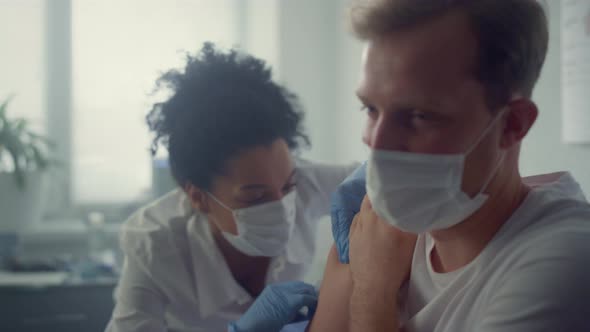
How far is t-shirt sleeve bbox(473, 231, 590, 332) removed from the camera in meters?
0.71

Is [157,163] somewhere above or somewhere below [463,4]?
below

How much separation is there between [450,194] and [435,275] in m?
0.17

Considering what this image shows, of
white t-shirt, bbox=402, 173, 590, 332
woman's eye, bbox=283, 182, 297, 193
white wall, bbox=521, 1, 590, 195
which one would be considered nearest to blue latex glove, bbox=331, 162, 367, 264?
white t-shirt, bbox=402, 173, 590, 332

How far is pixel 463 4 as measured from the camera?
80 cm

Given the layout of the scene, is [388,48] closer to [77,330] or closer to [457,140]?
[457,140]

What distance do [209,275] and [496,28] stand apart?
40.6 inches

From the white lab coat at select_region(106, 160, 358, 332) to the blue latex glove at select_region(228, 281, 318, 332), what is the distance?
278mm

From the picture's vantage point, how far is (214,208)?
62.6 inches

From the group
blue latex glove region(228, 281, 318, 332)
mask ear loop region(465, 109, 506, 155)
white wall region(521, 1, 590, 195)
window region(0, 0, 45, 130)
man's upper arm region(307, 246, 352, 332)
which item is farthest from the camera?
window region(0, 0, 45, 130)

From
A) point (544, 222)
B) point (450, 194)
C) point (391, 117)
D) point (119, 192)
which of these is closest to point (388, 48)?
point (391, 117)

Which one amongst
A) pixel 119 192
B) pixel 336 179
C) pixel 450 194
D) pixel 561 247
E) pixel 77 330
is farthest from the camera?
pixel 119 192

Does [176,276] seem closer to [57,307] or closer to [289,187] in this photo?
A: [289,187]

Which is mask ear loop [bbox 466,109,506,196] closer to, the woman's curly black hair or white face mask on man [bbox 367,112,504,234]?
white face mask on man [bbox 367,112,504,234]

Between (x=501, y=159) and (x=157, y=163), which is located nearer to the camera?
(x=501, y=159)
